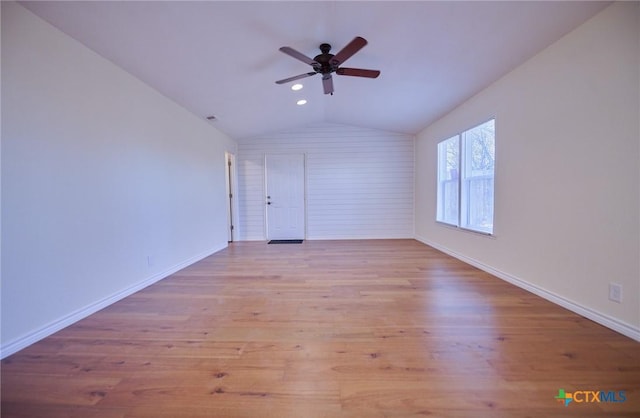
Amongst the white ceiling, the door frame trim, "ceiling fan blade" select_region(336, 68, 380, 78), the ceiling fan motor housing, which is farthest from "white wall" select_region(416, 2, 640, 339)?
the door frame trim

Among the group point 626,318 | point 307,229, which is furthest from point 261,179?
point 626,318

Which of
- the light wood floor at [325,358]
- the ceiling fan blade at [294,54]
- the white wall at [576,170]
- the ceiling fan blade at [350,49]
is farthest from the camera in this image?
the ceiling fan blade at [294,54]

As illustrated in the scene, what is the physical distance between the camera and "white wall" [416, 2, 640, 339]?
183cm

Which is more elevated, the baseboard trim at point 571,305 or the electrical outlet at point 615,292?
the electrical outlet at point 615,292

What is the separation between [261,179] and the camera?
6.11 metres

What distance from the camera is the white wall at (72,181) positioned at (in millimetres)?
1735

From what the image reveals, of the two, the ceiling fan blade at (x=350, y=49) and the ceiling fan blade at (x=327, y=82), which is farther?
the ceiling fan blade at (x=327, y=82)

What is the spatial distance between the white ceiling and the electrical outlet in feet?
6.71

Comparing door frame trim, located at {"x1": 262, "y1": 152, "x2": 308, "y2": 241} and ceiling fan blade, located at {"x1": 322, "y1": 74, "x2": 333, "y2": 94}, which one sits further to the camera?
door frame trim, located at {"x1": 262, "y1": 152, "x2": 308, "y2": 241}

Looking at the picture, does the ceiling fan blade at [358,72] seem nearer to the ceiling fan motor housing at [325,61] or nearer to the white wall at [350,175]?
the ceiling fan motor housing at [325,61]

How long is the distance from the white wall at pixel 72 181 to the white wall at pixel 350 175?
2.61 meters

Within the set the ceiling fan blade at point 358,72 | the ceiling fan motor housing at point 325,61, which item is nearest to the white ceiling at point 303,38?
the ceiling fan motor housing at point 325,61

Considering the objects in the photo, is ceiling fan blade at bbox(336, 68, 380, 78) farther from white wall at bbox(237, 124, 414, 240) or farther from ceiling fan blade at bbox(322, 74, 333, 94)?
white wall at bbox(237, 124, 414, 240)

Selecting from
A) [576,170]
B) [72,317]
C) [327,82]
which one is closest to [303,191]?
[327,82]
